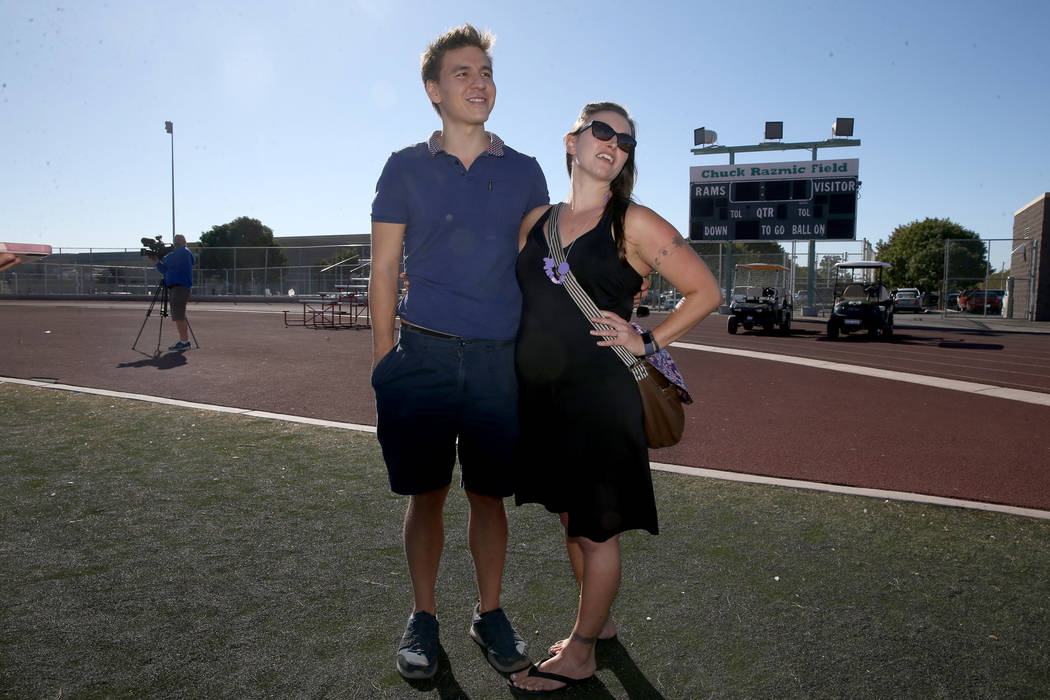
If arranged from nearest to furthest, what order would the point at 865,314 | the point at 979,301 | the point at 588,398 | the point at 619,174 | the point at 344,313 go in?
the point at 588,398 < the point at 619,174 < the point at 865,314 < the point at 344,313 < the point at 979,301

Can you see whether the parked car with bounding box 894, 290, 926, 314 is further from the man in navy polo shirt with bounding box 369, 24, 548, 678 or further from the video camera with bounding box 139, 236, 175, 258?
the man in navy polo shirt with bounding box 369, 24, 548, 678

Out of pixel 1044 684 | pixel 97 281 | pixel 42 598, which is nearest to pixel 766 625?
pixel 1044 684

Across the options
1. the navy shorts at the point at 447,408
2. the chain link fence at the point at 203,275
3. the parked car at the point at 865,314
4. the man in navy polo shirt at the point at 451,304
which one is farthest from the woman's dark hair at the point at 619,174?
the chain link fence at the point at 203,275

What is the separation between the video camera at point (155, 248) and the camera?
12.1 m

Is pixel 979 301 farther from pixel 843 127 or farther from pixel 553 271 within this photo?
pixel 553 271

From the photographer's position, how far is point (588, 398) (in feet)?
7.52

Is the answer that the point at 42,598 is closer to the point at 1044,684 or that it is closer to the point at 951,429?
the point at 1044,684

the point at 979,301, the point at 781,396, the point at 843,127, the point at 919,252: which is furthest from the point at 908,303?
the point at 781,396

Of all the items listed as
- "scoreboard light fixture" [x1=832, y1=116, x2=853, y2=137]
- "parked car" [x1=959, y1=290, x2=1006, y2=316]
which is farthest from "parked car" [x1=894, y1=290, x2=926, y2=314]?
"scoreboard light fixture" [x1=832, y1=116, x2=853, y2=137]

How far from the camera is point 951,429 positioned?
648 centimetres

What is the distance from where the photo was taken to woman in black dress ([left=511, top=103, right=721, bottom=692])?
2289 mm

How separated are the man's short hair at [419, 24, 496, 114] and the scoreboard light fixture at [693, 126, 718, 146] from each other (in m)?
28.6

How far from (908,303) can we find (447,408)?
134 ft

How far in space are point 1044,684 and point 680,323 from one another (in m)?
1.69
